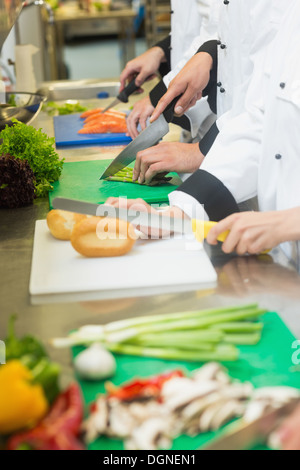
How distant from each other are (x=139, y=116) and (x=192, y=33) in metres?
0.63

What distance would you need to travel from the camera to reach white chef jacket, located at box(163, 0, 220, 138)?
2.35 m

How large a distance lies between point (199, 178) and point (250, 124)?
195 millimetres

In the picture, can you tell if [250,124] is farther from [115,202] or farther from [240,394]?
[240,394]

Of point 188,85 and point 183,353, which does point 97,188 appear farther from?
point 183,353

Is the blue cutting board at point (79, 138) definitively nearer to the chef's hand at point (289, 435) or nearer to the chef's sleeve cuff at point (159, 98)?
the chef's sleeve cuff at point (159, 98)

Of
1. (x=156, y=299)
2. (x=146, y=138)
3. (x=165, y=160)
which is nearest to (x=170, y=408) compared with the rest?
(x=156, y=299)

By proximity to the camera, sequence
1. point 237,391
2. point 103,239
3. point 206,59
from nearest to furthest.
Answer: point 237,391, point 103,239, point 206,59

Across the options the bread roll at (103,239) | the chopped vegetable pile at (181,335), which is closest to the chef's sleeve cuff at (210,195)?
the bread roll at (103,239)

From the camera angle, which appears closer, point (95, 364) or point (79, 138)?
point (95, 364)

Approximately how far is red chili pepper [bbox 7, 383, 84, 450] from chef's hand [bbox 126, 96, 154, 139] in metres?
1.59

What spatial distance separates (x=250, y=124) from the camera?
1626mm

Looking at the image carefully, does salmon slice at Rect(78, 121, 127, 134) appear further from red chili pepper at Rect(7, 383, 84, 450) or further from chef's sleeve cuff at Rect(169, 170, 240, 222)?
red chili pepper at Rect(7, 383, 84, 450)

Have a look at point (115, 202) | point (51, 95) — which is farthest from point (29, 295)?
point (51, 95)

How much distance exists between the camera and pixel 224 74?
78.6 inches
